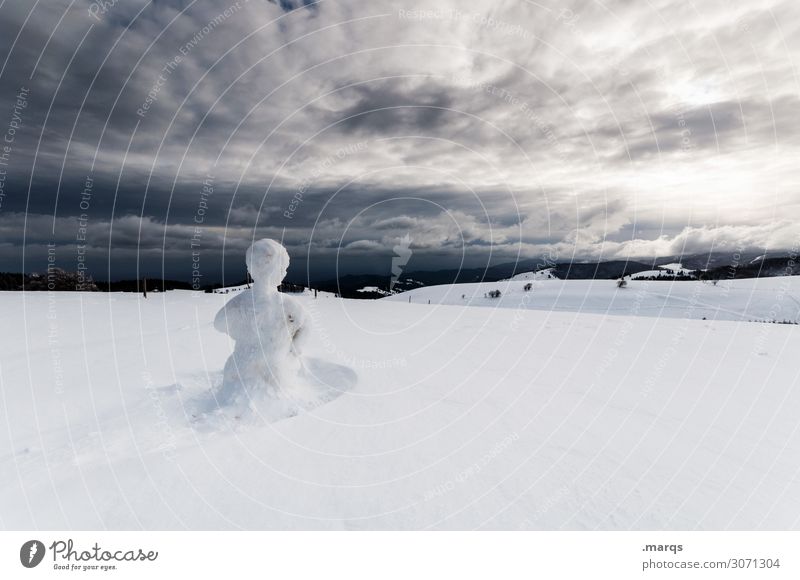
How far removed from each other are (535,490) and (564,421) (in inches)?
58.6

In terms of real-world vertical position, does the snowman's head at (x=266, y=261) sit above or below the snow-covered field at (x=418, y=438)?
above

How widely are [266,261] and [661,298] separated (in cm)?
2791

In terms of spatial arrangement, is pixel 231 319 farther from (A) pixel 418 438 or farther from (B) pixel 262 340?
(A) pixel 418 438

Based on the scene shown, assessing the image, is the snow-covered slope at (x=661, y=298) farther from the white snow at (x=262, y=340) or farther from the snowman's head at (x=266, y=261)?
the snowman's head at (x=266, y=261)

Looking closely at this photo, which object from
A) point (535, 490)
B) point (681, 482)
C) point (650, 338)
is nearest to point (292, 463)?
point (535, 490)

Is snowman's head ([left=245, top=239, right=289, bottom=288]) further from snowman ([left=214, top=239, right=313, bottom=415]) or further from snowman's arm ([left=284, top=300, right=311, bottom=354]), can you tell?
snowman's arm ([left=284, top=300, right=311, bottom=354])

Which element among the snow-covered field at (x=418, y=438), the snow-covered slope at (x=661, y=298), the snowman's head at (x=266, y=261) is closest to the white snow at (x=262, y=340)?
the snowman's head at (x=266, y=261)

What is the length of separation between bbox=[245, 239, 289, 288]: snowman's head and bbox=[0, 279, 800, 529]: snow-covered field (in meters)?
1.93

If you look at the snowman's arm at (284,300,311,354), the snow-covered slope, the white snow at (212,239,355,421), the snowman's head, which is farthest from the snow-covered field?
the snow-covered slope

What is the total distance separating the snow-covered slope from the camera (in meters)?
21.8

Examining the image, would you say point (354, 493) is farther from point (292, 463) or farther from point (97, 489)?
point (97, 489)

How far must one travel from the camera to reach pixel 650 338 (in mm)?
8539

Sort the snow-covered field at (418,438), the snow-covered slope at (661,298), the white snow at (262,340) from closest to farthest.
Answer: the snow-covered field at (418,438)
the white snow at (262,340)
the snow-covered slope at (661,298)

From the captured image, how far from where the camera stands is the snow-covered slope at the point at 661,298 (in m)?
21.8
